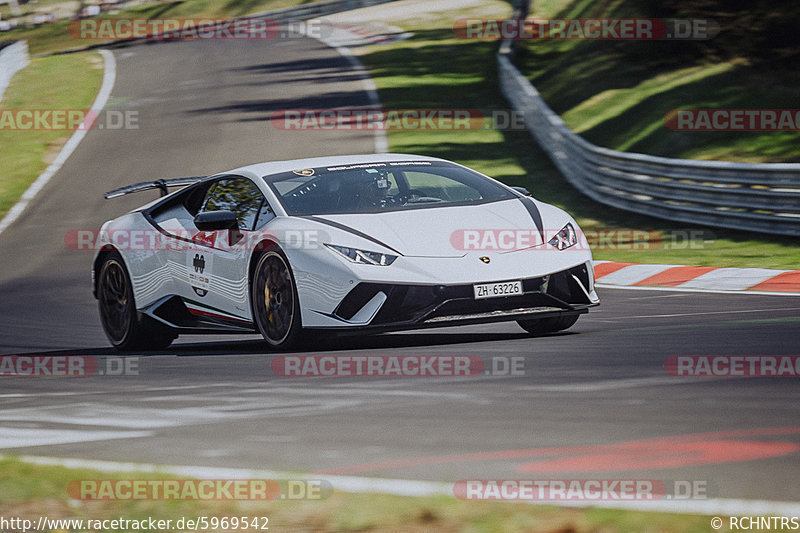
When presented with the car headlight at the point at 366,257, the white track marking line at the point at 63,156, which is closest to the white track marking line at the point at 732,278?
the car headlight at the point at 366,257

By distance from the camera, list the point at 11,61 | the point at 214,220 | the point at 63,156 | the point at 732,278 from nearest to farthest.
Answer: the point at 214,220, the point at 732,278, the point at 63,156, the point at 11,61

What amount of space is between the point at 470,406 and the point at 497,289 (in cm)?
219

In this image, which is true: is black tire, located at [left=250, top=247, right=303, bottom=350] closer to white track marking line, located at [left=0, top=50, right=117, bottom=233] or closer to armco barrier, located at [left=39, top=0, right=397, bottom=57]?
white track marking line, located at [left=0, top=50, right=117, bottom=233]

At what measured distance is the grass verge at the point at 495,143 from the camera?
14.0 meters

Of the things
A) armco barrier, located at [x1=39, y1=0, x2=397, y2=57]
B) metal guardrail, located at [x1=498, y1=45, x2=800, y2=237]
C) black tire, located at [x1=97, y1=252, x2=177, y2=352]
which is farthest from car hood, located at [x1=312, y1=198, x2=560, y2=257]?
armco barrier, located at [x1=39, y1=0, x2=397, y2=57]

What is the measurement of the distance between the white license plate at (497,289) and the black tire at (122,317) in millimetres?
3082

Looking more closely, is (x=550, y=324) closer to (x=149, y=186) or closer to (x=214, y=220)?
(x=214, y=220)

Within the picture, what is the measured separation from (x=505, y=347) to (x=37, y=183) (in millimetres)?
16154

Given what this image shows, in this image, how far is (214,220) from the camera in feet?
28.7

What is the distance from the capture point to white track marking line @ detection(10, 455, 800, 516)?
3850 mm

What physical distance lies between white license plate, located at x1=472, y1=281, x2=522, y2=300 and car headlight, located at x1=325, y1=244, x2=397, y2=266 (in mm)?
553

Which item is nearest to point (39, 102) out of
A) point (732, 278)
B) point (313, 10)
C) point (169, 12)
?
point (313, 10)

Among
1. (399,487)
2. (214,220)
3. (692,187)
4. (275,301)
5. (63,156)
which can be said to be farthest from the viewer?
(63,156)

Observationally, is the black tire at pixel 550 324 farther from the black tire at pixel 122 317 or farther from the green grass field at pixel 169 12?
the green grass field at pixel 169 12
